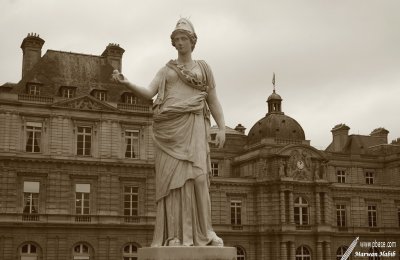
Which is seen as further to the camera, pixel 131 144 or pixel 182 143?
pixel 131 144

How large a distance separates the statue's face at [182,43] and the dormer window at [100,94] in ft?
100

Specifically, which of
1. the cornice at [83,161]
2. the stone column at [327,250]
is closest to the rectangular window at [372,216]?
the stone column at [327,250]

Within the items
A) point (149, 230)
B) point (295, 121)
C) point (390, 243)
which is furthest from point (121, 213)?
point (390, 243)

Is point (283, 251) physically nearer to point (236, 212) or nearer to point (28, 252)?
point (236, 212)

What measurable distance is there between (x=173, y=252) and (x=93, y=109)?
31.0 m

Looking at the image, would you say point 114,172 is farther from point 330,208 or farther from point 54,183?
point 330,208

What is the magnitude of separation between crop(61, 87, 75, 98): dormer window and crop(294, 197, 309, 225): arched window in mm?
17972

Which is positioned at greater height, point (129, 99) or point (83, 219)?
point (129, 99)

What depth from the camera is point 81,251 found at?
35.4 metres

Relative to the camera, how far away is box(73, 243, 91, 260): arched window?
35.1m

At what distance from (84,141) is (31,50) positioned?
830 centimetres

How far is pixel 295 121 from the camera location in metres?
50.4

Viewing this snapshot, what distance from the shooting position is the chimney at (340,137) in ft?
191

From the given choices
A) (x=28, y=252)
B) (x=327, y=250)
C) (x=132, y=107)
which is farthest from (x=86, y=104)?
(x=327, y=250)
